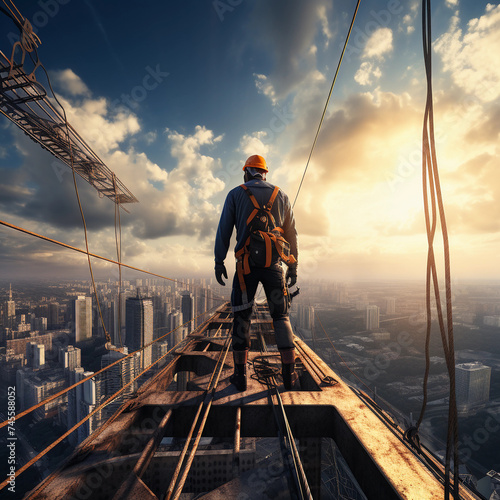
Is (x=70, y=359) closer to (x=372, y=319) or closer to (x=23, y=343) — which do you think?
(x=23, y=343)

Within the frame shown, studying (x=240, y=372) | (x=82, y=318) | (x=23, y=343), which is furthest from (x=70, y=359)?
(x=240, y=372)

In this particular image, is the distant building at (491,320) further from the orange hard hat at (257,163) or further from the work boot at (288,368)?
the orange hard hat at (257,163)

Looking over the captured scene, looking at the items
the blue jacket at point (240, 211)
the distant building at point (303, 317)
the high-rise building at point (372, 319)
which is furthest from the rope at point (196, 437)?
the high-rise building at point (372, 319)

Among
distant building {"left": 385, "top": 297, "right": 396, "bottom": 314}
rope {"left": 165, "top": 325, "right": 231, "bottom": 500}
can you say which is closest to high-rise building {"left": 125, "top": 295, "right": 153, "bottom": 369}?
rope {"left": 165, "top": 325, "right": 231, "bottom": 500}

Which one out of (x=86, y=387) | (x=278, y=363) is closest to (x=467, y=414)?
(x=278, y=363)

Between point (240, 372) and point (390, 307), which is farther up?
point (240, 372)
